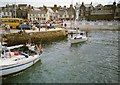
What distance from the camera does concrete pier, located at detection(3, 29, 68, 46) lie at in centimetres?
3920

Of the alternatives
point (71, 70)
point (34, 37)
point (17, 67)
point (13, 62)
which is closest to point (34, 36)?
point (34, 37)

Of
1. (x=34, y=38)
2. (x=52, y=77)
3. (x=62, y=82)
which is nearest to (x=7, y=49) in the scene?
(x=52, y=77)

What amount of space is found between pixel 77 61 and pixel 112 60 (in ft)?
16.6

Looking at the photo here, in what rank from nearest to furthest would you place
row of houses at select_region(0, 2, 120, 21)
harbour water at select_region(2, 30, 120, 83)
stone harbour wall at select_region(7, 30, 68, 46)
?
1. harbour water at select_region(2, 30, 120, 83)
2. stone harbour wall at select_region(7, 30, 68, 46)
3. row of houses at select_region(0, 2, 120, 21)

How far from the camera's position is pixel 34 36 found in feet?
142

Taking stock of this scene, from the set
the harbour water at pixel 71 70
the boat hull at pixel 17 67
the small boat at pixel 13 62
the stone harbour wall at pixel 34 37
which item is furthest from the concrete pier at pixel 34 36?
the boat hull at pixel 17 67

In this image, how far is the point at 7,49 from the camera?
23.4 m

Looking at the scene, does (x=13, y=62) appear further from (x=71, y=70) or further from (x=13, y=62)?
(x=71, y=70)

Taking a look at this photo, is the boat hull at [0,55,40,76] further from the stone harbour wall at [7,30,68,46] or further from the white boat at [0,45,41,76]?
the stone harbour wall at [7,30,68,46]

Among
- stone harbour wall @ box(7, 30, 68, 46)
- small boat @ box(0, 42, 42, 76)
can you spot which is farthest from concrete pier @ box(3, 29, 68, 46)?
small boat @ box(0, 42, 42, 76)

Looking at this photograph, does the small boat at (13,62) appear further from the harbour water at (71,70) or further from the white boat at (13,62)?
the harbour water at (71,70)

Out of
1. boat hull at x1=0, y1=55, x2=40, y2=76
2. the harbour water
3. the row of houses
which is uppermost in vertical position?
the row of houses

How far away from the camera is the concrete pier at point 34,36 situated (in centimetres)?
3920

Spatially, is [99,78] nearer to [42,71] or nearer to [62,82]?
[62,82]
